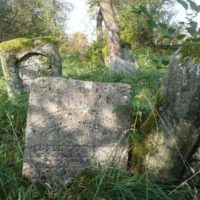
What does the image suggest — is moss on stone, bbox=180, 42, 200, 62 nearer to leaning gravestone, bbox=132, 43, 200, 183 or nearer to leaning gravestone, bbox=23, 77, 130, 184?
leaning gravestone, bbox=132, 43, 200, 183

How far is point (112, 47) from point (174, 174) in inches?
459

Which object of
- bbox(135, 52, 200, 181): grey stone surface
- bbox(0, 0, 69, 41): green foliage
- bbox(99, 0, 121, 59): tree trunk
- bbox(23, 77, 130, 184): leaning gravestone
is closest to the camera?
bbox(135, 52, 200, 181): grey stone surface

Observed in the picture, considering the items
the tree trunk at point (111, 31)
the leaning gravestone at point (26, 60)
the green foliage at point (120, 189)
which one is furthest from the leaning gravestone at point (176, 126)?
the tree trunk at point (111, 31)

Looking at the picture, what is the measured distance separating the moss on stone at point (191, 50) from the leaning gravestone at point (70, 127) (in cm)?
64

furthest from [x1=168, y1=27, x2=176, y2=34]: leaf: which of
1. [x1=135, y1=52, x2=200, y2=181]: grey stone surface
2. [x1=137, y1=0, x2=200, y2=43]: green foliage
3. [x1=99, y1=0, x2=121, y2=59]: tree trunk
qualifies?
[x1=99, y1=0, x2=121, y2=59]: tree trunk

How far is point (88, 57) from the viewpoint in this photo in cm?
1781

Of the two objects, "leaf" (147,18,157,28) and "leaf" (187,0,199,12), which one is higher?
"leaf" (187,0,199,12)

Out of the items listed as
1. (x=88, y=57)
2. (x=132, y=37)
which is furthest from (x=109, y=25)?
(x=132, y=37)

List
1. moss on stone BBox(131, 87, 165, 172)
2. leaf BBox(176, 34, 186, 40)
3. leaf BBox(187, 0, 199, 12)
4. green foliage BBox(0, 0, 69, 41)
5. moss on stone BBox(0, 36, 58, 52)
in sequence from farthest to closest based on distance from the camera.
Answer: green foliage BBox(0, 0, 69, 41), moss on stone BBox(0, 36, 58, 52), moss on stone BBox(131, 87, 165, 172), leaf BBox(176, 34, 186, 40), leaf BBox(187, 0, 199, 12)

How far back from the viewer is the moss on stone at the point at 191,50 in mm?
2676

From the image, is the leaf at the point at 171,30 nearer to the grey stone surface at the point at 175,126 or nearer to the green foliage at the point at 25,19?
the grey stone surface at the point at 175,126

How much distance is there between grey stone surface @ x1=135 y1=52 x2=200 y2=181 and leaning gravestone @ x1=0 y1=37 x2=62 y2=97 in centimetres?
464

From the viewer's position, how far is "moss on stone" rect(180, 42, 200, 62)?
2.68 metres

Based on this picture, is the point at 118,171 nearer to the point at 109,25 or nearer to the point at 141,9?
the point at 141,9
